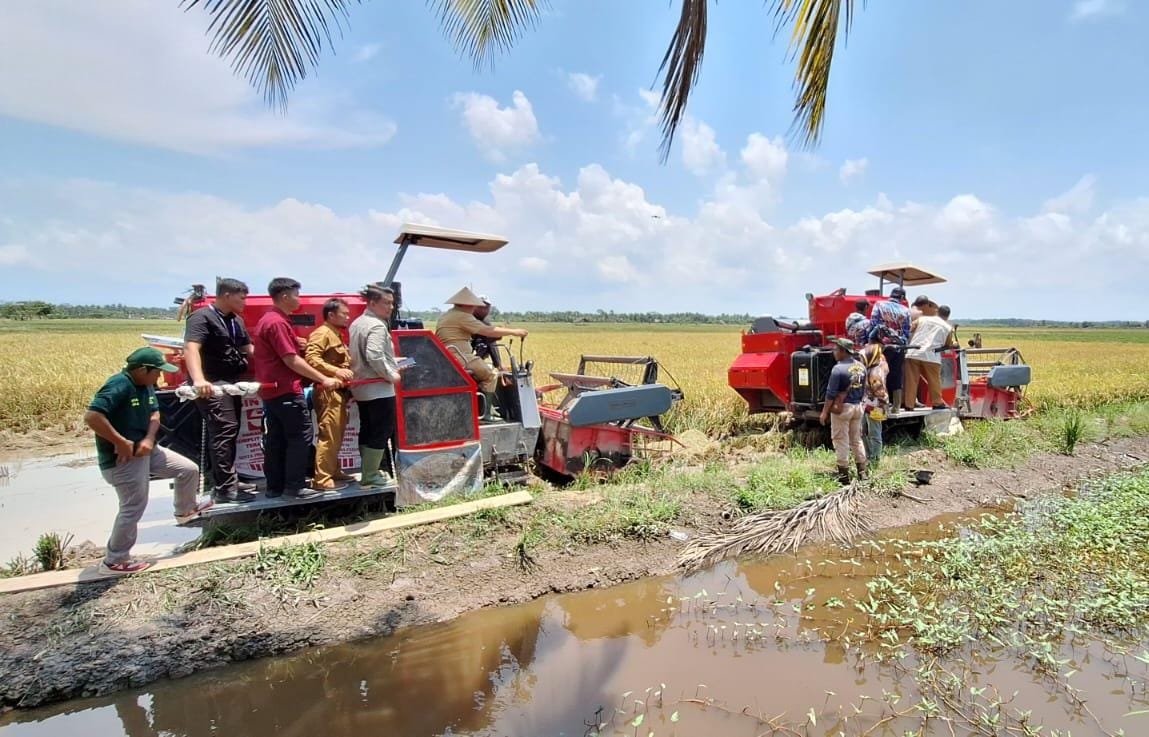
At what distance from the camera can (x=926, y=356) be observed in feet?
26.2

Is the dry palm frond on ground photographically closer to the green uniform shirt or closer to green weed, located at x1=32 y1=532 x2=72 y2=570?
the green uniform shirt

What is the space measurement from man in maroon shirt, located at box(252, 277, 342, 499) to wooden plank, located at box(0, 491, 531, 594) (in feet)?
1.37

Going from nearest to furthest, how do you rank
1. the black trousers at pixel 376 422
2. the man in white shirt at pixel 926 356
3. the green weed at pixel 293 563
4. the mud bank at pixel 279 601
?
the mud bank at pixel 279 601 < the green weed at pixel 293 563 < the black trousers at pixel 376 422 < the man in white shirt at pixel 926 356

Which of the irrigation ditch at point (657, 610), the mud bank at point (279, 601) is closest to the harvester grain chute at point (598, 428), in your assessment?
the irrigation ditch at point (657, 610)

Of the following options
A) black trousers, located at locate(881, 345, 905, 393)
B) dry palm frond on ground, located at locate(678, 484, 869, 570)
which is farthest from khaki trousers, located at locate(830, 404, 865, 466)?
black trousers, located at locate(881, 345, 905, 393)

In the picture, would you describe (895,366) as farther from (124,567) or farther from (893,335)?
(124,567)

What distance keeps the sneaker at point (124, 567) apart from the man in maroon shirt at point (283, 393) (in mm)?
922

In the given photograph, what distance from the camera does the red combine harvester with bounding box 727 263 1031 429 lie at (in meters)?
7.73

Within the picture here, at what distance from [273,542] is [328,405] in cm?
103

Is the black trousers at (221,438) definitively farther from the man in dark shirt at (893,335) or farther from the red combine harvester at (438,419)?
the man in dark shirt at (893,335)

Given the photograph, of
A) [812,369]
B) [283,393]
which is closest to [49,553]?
[283,393]

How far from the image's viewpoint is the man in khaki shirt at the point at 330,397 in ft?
15.2

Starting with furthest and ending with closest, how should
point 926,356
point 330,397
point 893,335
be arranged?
point 926,356 → point 893,335 → point 330,397

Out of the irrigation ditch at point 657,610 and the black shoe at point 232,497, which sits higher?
the black shoe at point 232,497
